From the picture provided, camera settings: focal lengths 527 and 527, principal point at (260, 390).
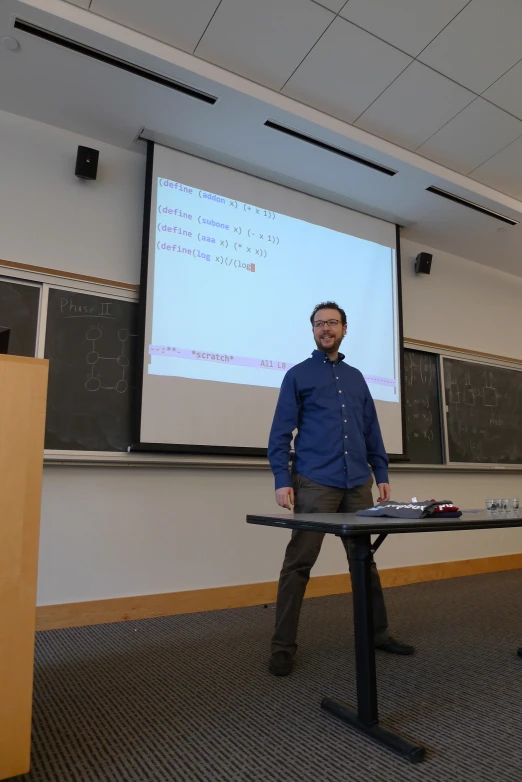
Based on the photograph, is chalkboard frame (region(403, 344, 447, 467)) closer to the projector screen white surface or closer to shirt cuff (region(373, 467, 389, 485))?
the projector screen white surface

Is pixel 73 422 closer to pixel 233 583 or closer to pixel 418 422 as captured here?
Result: pixel 233 583

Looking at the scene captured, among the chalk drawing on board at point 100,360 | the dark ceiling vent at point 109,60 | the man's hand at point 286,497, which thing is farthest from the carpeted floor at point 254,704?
the dark ceiling vent at point 109,60

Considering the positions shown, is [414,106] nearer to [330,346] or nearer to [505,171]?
[505,171]

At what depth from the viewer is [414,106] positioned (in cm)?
288

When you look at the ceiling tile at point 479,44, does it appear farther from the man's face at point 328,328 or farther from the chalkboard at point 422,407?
the chalkboard at point 422,407

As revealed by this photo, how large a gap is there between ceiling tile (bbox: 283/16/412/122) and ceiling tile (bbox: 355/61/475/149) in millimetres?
70

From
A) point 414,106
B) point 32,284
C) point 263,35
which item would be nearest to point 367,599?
point 32,284

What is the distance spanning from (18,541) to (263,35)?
93.8 inches

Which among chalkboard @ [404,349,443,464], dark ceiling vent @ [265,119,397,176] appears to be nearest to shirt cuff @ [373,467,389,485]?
chalkboard @ [404,349,443,464]

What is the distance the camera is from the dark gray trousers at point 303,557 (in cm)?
188

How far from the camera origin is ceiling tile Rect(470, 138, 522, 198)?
3260mm

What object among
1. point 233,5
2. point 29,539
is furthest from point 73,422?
point 233,5

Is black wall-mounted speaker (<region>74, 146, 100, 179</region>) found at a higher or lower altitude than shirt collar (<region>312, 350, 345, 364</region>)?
higher

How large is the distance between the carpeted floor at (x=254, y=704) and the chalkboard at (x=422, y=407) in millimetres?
1438
